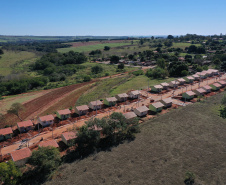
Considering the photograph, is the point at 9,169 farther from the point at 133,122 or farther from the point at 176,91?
the point at 176,91

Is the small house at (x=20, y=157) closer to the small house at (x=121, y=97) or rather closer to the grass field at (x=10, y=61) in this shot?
the small house at (x=121, y=97)

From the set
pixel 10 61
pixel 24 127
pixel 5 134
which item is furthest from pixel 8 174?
pixel 10 61

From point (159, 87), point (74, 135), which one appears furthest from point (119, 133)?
point (159, 87)

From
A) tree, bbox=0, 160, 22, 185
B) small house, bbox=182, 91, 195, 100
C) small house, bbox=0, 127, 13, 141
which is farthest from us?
small house, bbox=182, 91, 195, 100

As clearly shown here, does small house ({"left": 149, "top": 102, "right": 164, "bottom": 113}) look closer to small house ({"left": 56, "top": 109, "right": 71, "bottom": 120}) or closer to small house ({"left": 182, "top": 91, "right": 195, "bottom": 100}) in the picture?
small house ({"left": 182, "top": 91, "right": 195, "bottom": 100})

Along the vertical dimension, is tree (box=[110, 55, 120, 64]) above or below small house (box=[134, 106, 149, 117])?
above

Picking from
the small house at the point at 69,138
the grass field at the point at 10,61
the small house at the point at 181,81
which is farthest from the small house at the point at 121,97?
the grass field at the point at 10,61

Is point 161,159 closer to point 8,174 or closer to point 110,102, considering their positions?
point 8,174

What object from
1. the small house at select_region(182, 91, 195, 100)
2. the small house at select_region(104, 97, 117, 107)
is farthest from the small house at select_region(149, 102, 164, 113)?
the small house at select_region(182, 91, 195, 100)
